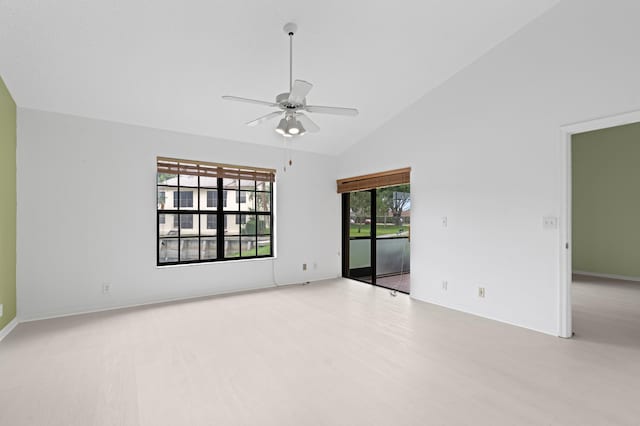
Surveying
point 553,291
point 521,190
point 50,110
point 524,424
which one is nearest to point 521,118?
point 521,190

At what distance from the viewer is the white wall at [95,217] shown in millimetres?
3604

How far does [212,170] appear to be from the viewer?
4.77m

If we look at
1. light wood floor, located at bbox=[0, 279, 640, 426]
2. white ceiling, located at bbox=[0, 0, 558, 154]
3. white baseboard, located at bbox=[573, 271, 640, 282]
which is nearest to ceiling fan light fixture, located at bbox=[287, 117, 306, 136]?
white ceiling, located at bbox=[0, 0, 558, 154]

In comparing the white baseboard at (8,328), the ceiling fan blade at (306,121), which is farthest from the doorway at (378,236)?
the white baseboard at (8,328)

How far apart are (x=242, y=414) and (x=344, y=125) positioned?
13.4ft

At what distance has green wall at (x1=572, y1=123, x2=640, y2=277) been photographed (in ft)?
18.6

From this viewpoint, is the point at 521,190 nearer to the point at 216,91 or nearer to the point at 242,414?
the point at 242,414

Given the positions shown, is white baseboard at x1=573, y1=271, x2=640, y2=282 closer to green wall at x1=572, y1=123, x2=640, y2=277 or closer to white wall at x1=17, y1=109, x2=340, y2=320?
green wall at x1=572, y1=123, x2=640, y2=277

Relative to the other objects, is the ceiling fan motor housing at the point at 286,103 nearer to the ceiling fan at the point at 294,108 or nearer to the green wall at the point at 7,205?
the ceiling fan at the point at 294,108

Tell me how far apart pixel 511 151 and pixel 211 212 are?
4119 mm

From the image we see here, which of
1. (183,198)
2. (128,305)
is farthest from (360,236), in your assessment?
(128,305)

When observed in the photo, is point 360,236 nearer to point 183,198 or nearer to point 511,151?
point 511,151

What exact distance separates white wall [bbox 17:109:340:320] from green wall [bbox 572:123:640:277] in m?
6.48

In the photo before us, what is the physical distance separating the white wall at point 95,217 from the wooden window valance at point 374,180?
5.79 ft
